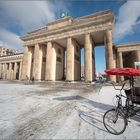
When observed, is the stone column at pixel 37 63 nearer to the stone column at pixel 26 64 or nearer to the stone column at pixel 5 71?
the stone column at pixel 26 64

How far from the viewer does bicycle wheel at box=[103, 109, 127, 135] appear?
11.0 ft

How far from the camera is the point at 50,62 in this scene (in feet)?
101

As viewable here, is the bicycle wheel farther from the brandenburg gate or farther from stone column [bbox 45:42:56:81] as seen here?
stone column [bbox 45:42:56:81]

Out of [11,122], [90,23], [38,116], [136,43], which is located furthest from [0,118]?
[136,43]

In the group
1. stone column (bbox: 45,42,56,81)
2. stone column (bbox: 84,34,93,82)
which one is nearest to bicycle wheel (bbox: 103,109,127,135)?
stone column (bbox: 84,34,93,82)

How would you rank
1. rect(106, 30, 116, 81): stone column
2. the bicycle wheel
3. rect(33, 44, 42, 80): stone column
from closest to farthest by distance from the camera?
the bicycle wheel
rect(106, 30, 116, 81): stone column
rect(33, 44, 42, 80): stone column

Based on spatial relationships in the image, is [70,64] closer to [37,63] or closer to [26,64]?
[37,63]

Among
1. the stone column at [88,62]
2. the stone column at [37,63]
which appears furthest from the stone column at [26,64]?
the stone column at [88,62]

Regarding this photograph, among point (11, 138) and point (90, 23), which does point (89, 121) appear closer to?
point (11, 138)

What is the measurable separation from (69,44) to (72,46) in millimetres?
1050

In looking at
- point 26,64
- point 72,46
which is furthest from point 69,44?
point 26,64

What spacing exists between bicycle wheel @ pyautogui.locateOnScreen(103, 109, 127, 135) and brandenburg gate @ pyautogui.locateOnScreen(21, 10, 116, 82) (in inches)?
775

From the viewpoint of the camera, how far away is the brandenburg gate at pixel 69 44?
978 inches

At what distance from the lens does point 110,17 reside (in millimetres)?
24078
